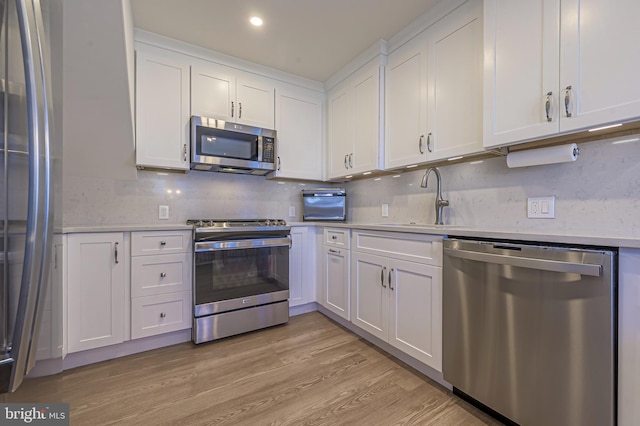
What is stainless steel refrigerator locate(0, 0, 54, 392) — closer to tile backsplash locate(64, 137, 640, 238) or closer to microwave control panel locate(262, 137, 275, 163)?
tile backsplash locate(64, 137, 640, 238)

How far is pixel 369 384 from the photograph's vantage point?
1645 millimetres

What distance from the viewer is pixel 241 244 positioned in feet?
7.54

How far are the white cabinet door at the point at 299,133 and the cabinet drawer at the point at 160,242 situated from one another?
1.10 metres

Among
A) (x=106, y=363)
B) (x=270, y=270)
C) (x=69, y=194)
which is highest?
(x=69, y=194)

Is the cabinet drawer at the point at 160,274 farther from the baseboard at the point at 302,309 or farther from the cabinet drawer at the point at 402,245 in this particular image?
the cabinet drawer at the point at 402,245

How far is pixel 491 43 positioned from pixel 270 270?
227cm

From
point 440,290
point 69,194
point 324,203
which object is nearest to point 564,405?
point 440,290

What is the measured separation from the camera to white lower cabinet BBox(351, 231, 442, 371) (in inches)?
63.4

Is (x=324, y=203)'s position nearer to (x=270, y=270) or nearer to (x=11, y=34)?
(x=270, y=270)

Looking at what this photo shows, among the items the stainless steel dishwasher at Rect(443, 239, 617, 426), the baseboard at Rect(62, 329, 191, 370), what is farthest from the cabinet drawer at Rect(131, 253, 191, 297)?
the stainless steel dishwasher at Rect(443, 239, 617, 426)

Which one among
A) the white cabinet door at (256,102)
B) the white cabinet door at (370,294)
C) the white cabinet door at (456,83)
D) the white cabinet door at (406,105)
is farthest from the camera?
the white cabinet door at (256,102)

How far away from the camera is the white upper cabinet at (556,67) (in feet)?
3.77

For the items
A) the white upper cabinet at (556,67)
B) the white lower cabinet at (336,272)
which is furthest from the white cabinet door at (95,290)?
the white upper cabinet at (556,67)

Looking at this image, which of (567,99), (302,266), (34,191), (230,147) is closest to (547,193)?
(567,99)
